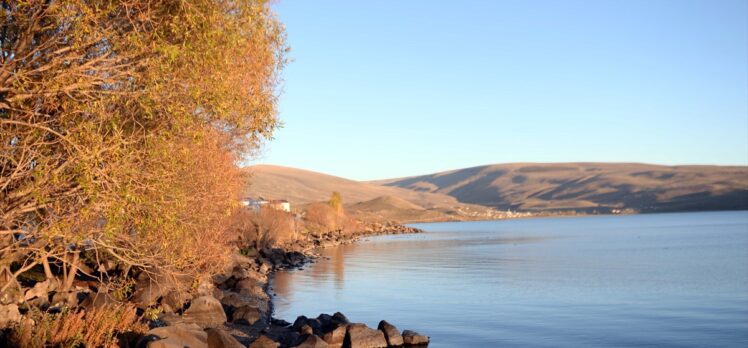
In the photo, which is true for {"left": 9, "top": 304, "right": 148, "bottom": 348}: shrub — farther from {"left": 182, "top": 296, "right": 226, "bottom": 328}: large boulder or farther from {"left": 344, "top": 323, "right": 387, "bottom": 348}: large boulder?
{"left": 344, "top": 323, "right": 387, "bottom": 348}: large boulder

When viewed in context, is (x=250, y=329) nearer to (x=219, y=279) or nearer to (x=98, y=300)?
(x=98, y=300)

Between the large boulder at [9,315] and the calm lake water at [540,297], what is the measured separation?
1323 cm

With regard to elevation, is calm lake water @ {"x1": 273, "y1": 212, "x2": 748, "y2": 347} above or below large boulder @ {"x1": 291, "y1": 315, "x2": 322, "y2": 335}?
below

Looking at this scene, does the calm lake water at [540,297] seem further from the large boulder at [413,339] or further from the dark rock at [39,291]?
the dark rock at [39,291]

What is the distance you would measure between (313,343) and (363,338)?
2880 millimetres

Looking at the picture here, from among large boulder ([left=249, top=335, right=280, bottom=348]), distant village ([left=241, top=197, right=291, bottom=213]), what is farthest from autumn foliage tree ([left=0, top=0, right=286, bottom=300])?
distant village ([left=241, top=197, right=291, bottom=213])

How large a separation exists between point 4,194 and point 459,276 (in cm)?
3737

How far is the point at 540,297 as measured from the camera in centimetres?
3738

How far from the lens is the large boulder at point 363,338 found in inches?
901

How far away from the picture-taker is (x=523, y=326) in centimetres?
2811

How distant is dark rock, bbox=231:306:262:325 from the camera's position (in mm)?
25703

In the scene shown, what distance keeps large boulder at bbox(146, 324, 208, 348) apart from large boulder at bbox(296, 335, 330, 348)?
3373 millimetres

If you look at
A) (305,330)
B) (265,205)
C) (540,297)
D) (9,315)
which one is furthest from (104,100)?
(265,205)

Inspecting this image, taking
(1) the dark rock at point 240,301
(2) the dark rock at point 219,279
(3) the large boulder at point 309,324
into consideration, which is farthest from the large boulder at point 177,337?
(2) the dark rock at point 219,279
